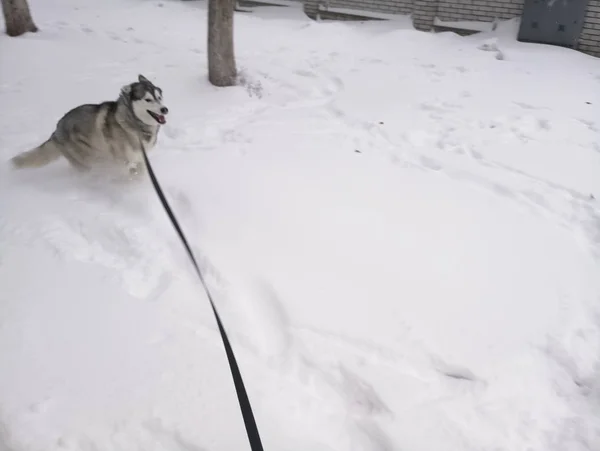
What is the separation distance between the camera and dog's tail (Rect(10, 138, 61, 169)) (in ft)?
12.5

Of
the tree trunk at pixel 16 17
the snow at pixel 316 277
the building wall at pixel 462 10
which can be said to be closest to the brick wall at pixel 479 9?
the building wall at pixel 462 10

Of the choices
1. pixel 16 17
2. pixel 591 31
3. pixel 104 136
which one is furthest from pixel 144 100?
pixel 591 31

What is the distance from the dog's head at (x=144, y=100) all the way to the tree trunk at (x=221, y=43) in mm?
2322

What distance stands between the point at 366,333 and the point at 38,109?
15.4ft

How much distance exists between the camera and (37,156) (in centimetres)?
383

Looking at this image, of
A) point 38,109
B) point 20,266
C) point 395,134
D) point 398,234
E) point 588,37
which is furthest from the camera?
point 588,37

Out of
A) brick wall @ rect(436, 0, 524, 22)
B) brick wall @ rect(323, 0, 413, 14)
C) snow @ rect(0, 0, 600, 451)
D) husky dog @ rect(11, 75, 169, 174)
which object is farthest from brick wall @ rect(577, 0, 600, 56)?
husky dog @ rect(11, 75, 169, 174)

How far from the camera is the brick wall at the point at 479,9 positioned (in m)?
8.02

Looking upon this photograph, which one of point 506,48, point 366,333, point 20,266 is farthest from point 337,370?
point 506,48

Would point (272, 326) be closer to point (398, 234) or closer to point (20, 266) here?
point (398, 234)

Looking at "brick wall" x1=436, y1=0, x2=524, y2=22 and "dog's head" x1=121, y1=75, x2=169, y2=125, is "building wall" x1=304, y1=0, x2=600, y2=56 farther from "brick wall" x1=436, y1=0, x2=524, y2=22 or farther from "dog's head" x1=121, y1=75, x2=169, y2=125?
"dog's head" x1=121, y1=75, x2=169, y2=125

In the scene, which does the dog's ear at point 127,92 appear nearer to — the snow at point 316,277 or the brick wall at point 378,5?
the snow at point 316,277

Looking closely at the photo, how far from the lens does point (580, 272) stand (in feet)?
9.95

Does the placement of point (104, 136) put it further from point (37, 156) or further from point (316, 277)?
point (316, 277)
